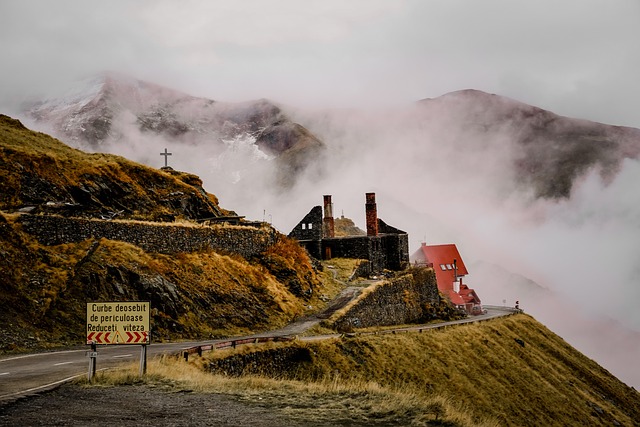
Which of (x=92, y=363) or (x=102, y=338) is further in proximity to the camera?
(x=102, y=338)

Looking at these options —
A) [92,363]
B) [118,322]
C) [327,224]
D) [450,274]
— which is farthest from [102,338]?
[450,274]

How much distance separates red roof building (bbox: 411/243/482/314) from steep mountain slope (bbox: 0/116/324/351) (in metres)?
33.7

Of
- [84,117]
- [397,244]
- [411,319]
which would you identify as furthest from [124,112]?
[411,319]

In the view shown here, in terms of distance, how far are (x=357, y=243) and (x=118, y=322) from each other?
40.8 m

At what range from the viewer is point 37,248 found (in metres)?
30.0

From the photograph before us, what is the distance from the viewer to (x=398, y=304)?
171ft

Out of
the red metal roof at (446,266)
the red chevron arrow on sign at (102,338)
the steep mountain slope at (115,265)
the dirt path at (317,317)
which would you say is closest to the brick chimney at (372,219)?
the dirt path at (317,317)

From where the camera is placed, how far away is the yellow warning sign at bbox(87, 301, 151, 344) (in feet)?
63.0

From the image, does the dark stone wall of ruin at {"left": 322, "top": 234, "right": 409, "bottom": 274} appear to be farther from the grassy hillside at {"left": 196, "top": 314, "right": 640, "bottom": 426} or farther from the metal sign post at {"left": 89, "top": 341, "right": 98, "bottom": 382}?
the metal sign post at {"left": 89, "top": 341, "right": 98, "bottom": 382}

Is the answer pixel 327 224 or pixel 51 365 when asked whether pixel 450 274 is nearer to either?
pixel 327 224

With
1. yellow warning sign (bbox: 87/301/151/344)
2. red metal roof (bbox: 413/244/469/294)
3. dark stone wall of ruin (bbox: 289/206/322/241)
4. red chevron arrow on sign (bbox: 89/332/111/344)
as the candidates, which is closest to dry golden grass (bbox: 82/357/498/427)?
red chevron arrow on sign (bbox: 89/332/111/344)

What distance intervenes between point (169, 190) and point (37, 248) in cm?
1632

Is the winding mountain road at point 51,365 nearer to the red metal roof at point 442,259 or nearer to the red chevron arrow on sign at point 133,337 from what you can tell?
the red chevron arrow on sign at point 133,337

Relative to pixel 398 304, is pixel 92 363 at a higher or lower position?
lower
